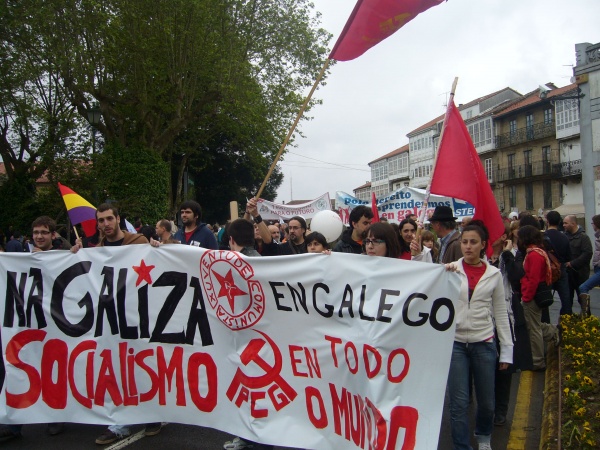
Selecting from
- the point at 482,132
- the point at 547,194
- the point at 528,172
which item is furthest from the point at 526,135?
the point at 482,132

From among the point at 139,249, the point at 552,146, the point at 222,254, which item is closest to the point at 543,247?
the point at 222,254

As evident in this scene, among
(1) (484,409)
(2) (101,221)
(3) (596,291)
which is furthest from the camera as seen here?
(3) (596,291)

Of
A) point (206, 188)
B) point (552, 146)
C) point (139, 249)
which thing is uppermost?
point (552, 146)

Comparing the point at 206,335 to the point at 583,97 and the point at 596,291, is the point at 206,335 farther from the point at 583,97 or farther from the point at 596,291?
the point at 583,97

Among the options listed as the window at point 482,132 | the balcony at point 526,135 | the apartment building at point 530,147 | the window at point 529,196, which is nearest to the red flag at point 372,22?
the apartment building at point 530,147

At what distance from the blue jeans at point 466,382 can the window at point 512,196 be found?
53.7 m

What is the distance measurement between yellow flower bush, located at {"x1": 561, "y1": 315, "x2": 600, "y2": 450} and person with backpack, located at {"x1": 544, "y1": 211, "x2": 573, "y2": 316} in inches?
30.8

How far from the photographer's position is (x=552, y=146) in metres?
50.2

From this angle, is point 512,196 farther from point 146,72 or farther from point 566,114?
point 146,72

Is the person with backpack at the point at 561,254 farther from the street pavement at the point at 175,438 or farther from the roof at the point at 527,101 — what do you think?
the roof at the point at 527,101

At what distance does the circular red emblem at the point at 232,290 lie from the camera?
168 inches

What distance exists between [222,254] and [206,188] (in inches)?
1286

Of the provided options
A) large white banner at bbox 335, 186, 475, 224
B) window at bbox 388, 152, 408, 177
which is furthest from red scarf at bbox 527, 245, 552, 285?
window at bbox 388, 152, 408, 177

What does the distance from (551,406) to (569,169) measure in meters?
47.3
